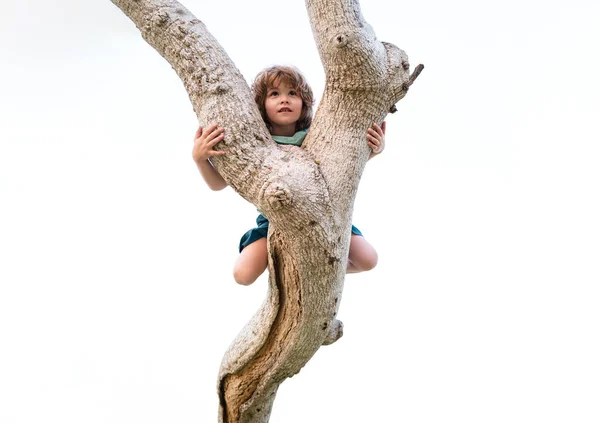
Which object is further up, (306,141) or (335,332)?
(306,141)

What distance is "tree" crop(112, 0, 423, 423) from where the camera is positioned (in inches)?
105

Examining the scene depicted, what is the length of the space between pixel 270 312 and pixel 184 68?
1183mm

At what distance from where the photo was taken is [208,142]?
8.88 feet

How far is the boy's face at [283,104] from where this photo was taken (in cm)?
317

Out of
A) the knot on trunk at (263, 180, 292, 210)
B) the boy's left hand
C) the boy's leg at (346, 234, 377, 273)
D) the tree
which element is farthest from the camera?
the boy's leg at (346, 234, 377, 273)

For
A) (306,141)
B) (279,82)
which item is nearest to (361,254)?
(306,141)

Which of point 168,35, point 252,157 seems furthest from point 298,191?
point 168,35

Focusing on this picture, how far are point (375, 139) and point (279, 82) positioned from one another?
0.60 meters

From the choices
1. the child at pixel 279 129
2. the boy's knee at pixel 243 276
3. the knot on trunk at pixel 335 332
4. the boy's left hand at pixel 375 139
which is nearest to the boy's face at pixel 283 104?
the child at pixel 279 129

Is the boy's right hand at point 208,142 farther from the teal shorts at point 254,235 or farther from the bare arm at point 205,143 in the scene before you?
the teal shorts at point 254,235

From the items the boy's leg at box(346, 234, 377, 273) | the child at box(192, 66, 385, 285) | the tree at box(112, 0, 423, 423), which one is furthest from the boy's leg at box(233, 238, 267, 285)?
the boy's leg at box(346, 234, 377, 273)

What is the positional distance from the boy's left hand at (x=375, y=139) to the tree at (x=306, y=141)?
5 centimetres

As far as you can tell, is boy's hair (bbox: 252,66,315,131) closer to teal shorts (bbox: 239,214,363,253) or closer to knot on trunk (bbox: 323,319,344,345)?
teal shorts (bbox: 239,214,363,253)

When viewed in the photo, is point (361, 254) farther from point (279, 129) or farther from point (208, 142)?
point (208, 142)
